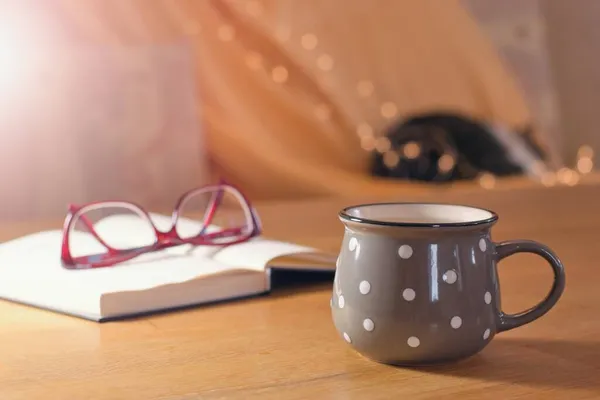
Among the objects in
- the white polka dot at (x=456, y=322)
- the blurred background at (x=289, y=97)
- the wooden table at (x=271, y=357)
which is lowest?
the wooden table at (x=271, y=357)

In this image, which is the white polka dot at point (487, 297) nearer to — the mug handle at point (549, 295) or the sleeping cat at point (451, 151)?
the mug handle at point (549, 295)

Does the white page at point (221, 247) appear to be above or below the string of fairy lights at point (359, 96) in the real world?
below

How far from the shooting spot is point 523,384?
0.49m

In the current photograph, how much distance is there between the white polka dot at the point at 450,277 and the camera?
19.9 inches

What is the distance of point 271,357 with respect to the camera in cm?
55

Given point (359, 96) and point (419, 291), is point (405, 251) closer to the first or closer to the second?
point (419, 291)

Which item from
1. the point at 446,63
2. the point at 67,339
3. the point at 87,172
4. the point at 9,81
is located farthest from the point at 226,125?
the point at 67,339

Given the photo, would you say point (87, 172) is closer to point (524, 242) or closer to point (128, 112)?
point (128, 112)

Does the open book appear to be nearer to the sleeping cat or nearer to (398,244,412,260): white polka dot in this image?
(398,244,412,260): white polka dot

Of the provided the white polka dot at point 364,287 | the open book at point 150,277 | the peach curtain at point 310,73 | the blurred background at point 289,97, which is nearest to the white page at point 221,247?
the open book at point 150,277

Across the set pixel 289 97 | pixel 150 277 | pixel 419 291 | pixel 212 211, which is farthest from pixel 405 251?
pixel 289 97

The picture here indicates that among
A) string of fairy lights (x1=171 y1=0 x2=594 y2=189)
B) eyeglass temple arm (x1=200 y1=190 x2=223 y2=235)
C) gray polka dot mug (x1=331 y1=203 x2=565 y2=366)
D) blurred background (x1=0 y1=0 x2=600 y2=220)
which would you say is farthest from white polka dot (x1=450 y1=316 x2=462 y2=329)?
string of fairy lights (x1=171 y1=0 x2=594 y2=189)

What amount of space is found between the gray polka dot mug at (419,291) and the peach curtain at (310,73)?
1.38m

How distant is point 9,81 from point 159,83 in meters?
0.33
